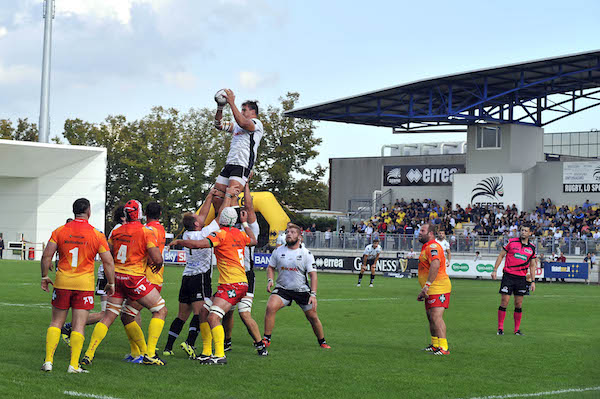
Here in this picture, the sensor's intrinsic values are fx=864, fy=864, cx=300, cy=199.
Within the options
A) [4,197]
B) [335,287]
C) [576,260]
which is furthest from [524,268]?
[4,197]

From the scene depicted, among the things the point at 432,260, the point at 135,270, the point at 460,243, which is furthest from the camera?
the point at 460,243

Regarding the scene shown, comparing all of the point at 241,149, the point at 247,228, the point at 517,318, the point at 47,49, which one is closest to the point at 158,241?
the point at 247,228

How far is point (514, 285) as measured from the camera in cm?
1695

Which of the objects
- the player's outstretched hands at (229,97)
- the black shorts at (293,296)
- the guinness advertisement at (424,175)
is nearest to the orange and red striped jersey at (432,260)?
the black shorts at (293,296)

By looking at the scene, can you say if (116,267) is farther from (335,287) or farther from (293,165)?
(293,165)

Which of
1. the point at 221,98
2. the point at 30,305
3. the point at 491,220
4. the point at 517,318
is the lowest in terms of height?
the point at 30,305

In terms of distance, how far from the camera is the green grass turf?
30.9ft

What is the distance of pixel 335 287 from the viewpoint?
3183 cm

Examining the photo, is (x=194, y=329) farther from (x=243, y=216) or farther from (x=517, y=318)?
(x=517, y=318)

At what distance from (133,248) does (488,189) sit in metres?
44.4

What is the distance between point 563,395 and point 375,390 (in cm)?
207

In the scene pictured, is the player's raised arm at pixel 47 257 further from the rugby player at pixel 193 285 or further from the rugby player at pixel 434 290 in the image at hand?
Answer: the rugby player at pixel 434 290

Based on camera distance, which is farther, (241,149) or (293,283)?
(293,283)

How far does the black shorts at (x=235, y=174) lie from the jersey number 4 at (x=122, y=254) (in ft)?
5.13
